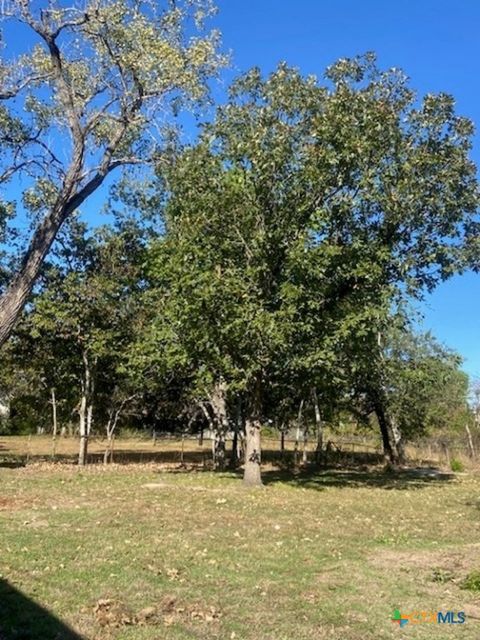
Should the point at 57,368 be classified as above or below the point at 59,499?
above

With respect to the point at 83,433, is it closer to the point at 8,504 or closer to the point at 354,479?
the point at 354,479

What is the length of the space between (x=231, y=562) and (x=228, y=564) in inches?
4.9

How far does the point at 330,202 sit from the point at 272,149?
2163mm

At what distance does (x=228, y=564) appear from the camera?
7.52 metres

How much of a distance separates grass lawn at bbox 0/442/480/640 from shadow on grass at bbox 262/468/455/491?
3480 millimetres

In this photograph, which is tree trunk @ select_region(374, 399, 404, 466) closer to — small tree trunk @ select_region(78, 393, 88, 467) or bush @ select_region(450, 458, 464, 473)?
bush @ select_region(450, 458, 464, 473)

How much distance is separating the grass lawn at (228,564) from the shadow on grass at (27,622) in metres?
0.02

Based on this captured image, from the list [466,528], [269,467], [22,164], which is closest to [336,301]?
[466,528]

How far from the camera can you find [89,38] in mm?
12883

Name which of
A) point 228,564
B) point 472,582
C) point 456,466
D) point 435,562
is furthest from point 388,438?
point 472,582

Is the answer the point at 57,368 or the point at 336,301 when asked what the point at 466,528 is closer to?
the point at 336,301

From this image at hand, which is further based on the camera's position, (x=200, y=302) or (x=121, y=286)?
(x=121, y=286)

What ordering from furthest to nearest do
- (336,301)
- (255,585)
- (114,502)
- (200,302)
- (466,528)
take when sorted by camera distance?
(336,301) → (200,302) → (114,502) → (466,528) → (255,585)

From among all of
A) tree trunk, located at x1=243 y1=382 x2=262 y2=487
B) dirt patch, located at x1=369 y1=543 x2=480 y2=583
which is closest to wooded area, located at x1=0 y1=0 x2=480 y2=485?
tree trunk, located at x1=243 y1=382 x2=262 y2=487
